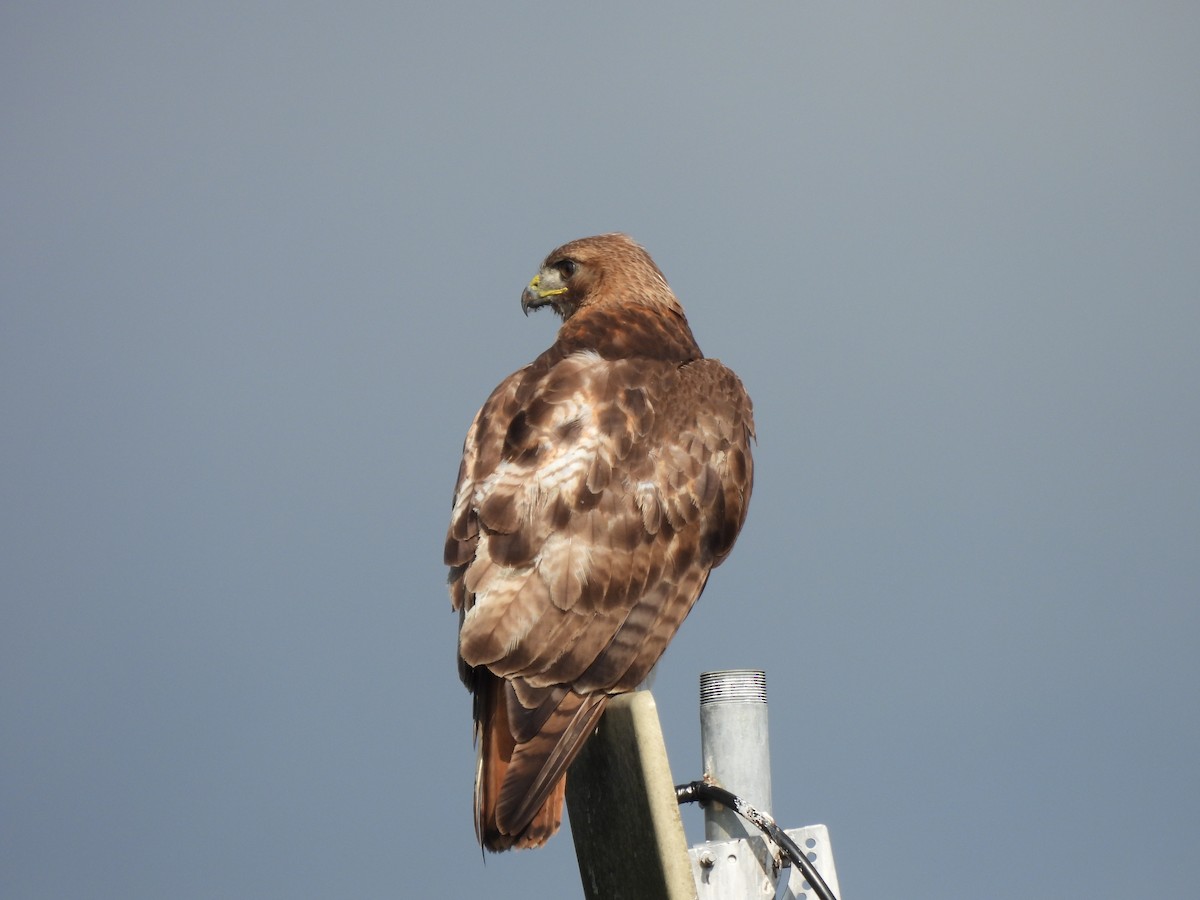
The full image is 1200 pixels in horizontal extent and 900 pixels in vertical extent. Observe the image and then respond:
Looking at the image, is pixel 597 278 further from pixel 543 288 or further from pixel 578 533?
pixel 578 533

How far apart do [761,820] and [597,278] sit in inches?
135

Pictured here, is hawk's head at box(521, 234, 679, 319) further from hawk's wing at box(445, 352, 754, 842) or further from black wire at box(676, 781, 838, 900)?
Result: black wire at box(676, 781, 838, 900)

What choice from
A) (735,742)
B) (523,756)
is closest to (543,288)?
(735,742)

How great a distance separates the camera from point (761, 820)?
4914 mm

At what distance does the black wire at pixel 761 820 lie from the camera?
15.7 feet

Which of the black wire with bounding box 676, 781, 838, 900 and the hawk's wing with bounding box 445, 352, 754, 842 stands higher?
the hawk's wing with bounding box 445, 352, 754, 842

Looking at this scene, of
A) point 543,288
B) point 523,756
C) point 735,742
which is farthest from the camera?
point 543,288

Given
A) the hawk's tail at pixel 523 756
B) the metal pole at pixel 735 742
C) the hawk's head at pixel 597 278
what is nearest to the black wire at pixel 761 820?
the metal pole at pixel 735 742

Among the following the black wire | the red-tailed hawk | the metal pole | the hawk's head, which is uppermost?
the hawk's head

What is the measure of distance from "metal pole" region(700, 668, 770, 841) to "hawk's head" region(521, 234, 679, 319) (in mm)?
2603

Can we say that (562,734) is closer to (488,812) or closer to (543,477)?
(488,812)

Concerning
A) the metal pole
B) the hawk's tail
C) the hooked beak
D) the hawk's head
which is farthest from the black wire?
the hooked beak

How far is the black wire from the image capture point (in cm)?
480

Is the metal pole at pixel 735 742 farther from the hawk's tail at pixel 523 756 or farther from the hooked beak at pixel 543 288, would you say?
the hooked beak at pixel 543 288
